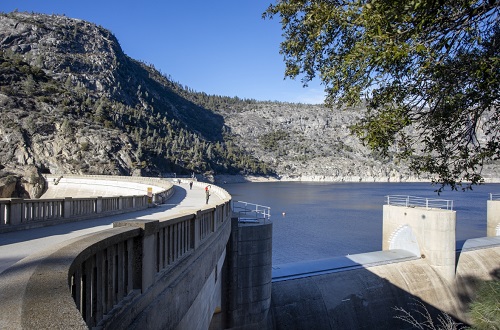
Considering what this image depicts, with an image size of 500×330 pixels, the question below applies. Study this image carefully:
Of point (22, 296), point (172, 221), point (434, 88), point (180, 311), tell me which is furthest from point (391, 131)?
point (22, 296)

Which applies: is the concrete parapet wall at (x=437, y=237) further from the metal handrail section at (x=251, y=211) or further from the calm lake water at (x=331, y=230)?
the calm lake water at (x=331, y=230)

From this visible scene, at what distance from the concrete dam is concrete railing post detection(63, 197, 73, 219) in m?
0.04

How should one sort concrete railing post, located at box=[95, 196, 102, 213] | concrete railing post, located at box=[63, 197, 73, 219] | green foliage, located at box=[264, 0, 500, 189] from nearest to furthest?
green foliage, located at box=[264, 0, 500, 189]
concrete railing post, located at box=[63, 197, 73, 219]
concrete railing post, located at box=[95, 196, 102, 213]

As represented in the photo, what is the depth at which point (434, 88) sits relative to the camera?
8273mm

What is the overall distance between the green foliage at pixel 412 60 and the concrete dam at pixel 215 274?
448 cm

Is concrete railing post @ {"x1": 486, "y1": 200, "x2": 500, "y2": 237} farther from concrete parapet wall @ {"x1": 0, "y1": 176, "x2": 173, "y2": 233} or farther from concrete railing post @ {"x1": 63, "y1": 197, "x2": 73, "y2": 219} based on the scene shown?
concrete railing post @ {"x1": 63, "y1": 197, "x2": 73, "y2": 219}

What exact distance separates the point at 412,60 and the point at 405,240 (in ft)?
76.0

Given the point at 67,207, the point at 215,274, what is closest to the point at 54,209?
the point at 67,207

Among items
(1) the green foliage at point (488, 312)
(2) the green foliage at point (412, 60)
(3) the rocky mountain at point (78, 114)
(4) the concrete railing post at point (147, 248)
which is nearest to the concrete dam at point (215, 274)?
(4) the concrete railing post at point (147, 248)

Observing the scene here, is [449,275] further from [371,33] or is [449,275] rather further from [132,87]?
[132,87]

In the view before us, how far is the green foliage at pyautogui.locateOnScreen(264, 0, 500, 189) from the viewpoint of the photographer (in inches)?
266

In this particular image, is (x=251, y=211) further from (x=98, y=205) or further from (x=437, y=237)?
(x=437, y=237)

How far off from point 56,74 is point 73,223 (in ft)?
426

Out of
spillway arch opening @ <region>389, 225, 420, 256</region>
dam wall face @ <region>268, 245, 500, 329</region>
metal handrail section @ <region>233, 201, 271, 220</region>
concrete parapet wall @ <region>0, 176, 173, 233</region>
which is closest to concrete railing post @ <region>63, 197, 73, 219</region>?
concrete parapet wall @ <region>0, 176, 173, 233</region>
